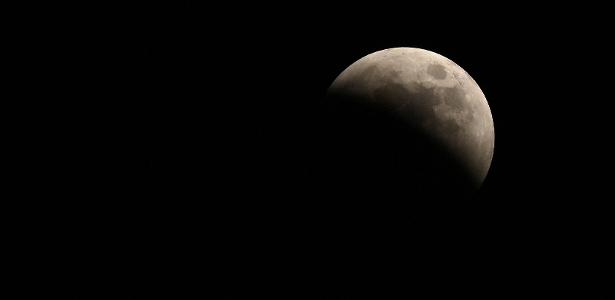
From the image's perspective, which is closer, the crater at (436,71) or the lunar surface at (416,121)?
the lunar surface at (416,121)

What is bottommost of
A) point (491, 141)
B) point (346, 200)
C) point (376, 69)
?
point (346, 200)

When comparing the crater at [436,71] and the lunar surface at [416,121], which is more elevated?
the crater at [436,71]

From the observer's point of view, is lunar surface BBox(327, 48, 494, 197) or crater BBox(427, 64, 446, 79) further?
crater BBox(427, 64, 446, 79)

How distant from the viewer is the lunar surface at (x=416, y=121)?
472cm

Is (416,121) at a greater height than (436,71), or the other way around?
(436,71)

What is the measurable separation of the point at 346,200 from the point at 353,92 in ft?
3.35

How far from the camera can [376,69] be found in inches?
199

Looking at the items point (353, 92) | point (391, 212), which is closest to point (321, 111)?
point (353, 92)

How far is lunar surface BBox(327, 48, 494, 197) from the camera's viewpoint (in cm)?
472

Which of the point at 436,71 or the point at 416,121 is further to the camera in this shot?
the point at 436,71

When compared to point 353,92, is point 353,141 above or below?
below

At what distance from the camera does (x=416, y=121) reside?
187 inches

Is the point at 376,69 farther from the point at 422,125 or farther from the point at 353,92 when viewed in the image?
the point at 422,125

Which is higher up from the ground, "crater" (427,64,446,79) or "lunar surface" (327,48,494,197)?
"crater" (427,64,446,79)
